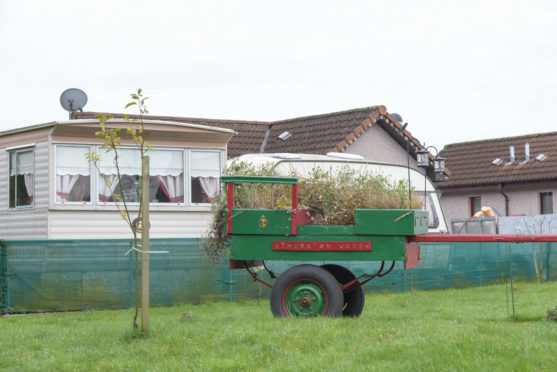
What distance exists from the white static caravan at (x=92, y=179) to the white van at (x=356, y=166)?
1.37 m

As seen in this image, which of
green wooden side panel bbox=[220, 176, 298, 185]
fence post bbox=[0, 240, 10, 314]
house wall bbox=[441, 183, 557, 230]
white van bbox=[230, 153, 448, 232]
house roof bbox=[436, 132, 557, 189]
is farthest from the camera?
house roof bbox=[436, 132, 557, 189]

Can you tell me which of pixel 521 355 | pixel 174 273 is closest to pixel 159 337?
pixel 521 355

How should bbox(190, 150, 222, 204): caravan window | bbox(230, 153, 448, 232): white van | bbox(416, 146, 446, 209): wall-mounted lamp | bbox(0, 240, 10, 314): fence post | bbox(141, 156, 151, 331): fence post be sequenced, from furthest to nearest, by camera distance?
1. bbox(416, 146, 446, 209): wall-mounted lamp
2. bbox(190, 150, 222, 204): caravan window
3. bbox(230, 153, 448, 232): white van
4. bbox(0, 240, 10, 314): fence post
5. bbox(141, 156, 151, 331): fence post

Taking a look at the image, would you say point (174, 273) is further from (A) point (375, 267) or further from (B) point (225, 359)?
(B) point (225, 359)

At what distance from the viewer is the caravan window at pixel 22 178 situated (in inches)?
671

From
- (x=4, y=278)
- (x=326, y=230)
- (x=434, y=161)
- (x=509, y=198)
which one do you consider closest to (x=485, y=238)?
(x=326, y=230)

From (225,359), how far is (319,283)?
2256 mm

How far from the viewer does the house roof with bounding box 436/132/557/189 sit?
1399 inches

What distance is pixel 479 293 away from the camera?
16.2 metres

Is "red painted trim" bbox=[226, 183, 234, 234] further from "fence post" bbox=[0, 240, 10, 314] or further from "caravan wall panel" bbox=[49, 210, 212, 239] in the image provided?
"caravan wall panel" bbox=[49, 210, 212, 239]

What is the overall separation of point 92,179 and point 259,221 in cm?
805

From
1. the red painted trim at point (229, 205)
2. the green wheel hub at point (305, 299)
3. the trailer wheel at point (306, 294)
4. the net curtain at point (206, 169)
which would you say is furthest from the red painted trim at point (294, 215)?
the net curtain at point (206, 169)

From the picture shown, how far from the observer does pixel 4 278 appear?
14453 millimetres

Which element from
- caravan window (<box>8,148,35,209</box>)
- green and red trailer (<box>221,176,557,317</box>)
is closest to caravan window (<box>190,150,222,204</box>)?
caravan window (<box>8,148,35,209</box>)
